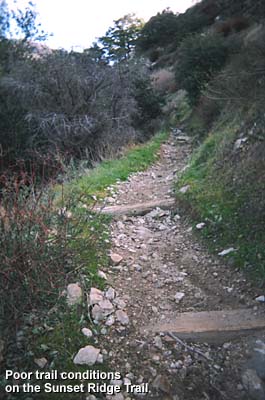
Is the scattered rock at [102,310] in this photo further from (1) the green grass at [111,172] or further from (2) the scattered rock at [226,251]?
(1) the green grass at [111,172]

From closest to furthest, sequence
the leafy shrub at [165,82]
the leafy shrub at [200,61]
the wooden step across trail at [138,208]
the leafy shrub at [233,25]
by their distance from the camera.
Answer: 1. the wooden step across trail at [138,208]
2. the leafy shrub at [200,61]
3. the leafy shrub at [233,25]
4. the leafy shrub at [165,82]

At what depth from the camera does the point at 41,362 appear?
2125 millimetres

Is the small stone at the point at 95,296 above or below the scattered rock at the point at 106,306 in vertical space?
above

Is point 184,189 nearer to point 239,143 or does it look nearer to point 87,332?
point 239,143

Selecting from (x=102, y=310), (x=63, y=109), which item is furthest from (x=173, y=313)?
(x=63, y=109)

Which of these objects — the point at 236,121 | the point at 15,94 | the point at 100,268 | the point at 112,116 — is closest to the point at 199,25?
the point at 112,116

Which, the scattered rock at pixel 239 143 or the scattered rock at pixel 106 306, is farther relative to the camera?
the scattered rock at pixel 239 143

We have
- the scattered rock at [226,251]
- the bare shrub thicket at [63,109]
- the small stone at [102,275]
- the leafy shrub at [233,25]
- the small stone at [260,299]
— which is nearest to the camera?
the small stone at [260,299]

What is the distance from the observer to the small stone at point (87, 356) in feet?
7.06

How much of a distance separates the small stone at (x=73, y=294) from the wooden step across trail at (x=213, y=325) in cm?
53

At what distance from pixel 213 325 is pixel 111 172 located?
12.8 ft

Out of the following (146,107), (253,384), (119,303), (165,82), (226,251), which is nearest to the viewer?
(253,384)

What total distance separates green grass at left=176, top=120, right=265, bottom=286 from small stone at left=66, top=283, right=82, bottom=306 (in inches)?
54.4

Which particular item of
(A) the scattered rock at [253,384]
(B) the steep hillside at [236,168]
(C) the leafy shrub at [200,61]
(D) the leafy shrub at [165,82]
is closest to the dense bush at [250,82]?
(B) the steep hillside at [236,168]
